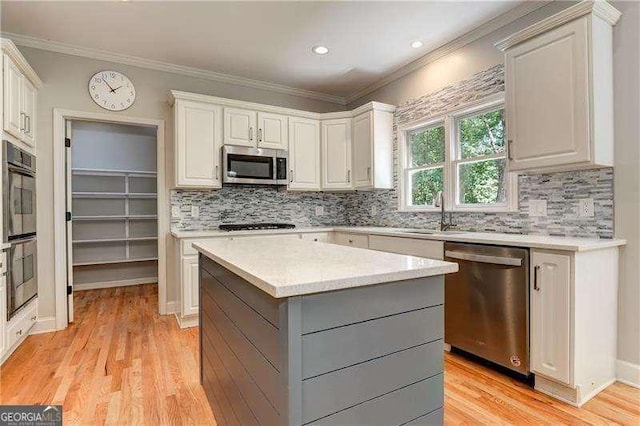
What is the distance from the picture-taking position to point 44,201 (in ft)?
10.6

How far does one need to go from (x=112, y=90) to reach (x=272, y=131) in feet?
5.49

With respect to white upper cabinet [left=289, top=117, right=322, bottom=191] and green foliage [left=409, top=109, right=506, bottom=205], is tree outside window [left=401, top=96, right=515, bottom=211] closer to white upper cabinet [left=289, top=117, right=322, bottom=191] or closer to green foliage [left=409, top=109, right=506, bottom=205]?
green foliage [left=409, top=109, right=506, bottom=205]

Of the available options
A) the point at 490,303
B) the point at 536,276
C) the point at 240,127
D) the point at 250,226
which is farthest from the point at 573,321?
the point at 240,127

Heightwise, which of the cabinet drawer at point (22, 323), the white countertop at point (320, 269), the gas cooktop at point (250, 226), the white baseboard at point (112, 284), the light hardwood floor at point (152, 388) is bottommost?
the light hardwood floor at point (152, 388)

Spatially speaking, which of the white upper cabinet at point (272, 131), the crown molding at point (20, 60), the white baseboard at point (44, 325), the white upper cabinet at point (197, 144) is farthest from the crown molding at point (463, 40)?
the white baseboard at point (44, 325)

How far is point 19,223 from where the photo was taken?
263cm

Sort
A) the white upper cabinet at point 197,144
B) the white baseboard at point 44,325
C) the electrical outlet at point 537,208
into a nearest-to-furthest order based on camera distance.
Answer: the electrical outlet at point 537,208
the white baseboard at point 44,325
the white upper cabinet at point 197,144

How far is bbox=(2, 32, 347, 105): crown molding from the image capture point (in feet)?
10.4

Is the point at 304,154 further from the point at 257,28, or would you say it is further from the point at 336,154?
the point at 257,28

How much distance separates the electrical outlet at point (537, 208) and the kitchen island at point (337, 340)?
1.73 m

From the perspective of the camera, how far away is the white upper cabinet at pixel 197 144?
3484mm

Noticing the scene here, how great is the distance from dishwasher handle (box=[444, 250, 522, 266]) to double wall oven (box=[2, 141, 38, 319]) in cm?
319

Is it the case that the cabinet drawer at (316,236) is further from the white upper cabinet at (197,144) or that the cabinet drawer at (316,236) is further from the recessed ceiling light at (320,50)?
the recessed ceiling light at (320,50)

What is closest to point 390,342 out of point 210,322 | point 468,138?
point 210,322
